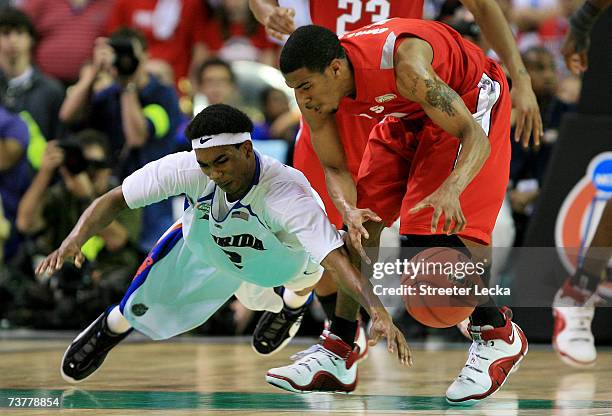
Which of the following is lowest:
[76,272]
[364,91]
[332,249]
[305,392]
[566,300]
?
[76,272]

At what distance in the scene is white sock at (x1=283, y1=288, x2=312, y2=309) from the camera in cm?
673

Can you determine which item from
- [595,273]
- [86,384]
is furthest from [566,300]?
[86,384]

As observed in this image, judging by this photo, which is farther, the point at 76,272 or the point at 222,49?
the point at 222,49

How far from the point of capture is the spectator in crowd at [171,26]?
11375 millimetres

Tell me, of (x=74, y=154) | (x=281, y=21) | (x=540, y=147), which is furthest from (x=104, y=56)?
(x=281, y=21)

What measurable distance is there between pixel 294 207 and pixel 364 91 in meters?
0.63

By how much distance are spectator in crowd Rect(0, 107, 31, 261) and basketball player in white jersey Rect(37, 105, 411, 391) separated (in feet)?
13.4

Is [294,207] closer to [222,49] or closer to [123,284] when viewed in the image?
[123,284]

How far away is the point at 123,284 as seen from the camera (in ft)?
30.2

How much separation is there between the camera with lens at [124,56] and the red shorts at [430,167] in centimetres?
416

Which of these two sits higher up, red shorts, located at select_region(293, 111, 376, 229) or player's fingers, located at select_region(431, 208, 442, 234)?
player's fingers, located at select_region(431, 208, 442, 234)

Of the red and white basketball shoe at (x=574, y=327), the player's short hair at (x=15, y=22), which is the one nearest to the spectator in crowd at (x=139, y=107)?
the player's short hair at (x=15, y=22)

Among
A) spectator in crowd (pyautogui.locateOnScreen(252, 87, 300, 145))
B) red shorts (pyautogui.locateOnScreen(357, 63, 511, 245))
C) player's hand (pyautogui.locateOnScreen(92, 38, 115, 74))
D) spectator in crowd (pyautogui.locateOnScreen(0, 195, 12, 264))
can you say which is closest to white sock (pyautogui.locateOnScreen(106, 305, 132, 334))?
red shorts (pyautogui.locateOnScreen(357, 63, 511, 245))

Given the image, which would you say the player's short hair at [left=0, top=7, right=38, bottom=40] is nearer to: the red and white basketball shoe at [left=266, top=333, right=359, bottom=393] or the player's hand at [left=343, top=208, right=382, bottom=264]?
the red and white basketball shoe at [left=266, top=333, right=359, bottom=393]
